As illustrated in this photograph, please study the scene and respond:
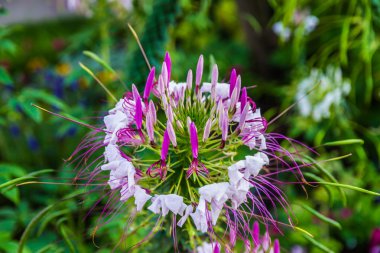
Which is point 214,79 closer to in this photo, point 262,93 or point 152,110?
point 152,110

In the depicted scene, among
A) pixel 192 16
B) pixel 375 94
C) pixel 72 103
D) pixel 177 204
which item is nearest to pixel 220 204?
pixel 177 204

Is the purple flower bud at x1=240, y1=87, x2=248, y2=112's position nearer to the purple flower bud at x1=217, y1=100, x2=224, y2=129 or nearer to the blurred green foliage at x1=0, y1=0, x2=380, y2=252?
the purple flower bud at x1=217, y1=100, x2=224, y2=129

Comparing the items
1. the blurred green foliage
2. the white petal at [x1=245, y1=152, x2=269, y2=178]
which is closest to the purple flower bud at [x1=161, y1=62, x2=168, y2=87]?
the white petal at [x1=245, y1=152, x2=269, y2=178]

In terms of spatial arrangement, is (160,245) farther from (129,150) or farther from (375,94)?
(375,94)

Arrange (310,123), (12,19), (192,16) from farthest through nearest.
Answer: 1. (12,19)
2. (310,123)
3. (192,16)

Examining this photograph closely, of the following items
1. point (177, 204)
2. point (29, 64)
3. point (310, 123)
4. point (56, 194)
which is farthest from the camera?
point (29, 64)

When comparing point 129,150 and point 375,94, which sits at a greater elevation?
point 129,150

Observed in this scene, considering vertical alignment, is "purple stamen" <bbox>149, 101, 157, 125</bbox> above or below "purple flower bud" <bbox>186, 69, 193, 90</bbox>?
below

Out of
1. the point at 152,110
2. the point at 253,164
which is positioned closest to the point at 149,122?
the point at 152,110

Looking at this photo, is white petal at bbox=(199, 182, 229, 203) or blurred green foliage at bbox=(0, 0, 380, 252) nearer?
white petal at bbox=(199, 182, 229, 203)
